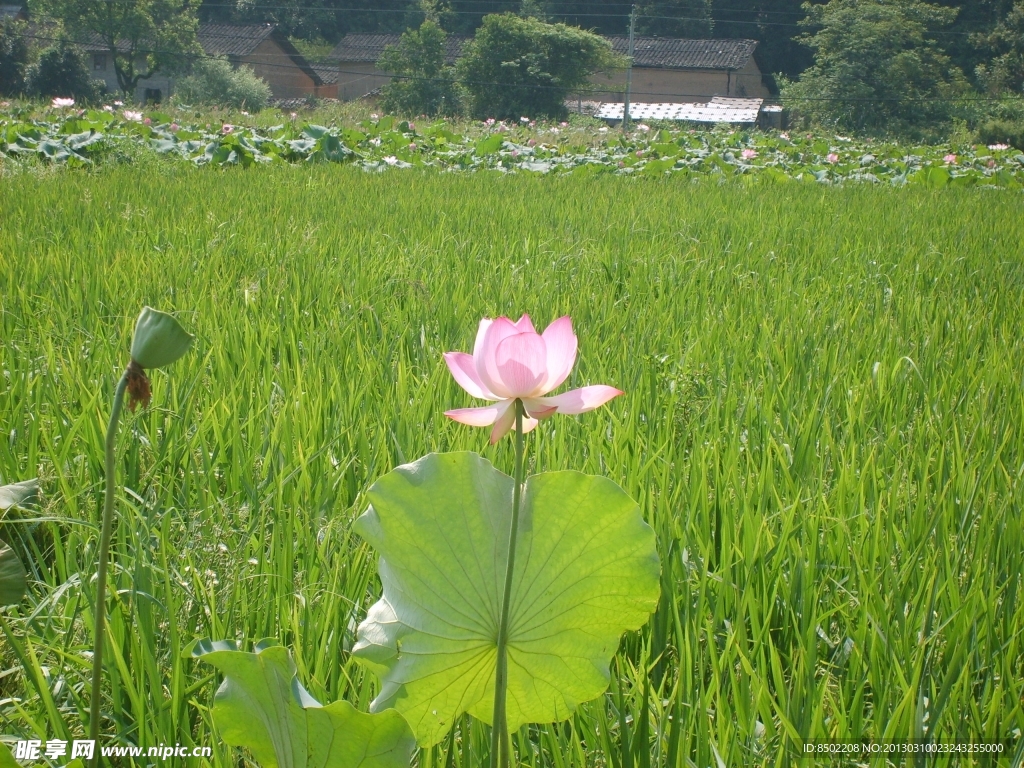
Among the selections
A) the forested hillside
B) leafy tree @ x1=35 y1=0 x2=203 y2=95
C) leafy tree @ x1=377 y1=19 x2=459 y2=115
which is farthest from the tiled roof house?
leafy tree @ x1=377 y1=19 x2=459 y2=115

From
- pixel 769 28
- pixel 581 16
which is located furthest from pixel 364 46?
pixel 769 28

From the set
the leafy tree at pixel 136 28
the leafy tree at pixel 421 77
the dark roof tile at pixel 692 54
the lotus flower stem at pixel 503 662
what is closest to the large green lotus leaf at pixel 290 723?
the lotus flower stem at pixel 503 662

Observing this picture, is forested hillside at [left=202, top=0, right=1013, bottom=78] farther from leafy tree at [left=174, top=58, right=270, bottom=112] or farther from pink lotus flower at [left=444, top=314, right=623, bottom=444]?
pink lotus flower at [left=444, top=314, right=623, bottom=444]

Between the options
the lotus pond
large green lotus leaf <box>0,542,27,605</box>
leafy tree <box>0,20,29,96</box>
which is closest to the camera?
large green lotus leaf <box>0,542,27,605</box>

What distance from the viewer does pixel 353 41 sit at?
3622cm

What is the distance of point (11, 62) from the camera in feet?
72.3

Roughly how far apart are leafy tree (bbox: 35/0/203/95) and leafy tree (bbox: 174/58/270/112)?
194 cm

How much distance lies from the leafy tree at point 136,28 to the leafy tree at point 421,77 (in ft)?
26.3

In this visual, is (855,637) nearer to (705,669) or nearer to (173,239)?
(705,669)

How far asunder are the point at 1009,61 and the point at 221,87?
25513 mm

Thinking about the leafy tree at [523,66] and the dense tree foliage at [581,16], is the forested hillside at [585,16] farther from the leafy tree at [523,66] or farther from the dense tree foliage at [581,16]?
the leafy tree at [523,66]

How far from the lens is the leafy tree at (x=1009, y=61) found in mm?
26375

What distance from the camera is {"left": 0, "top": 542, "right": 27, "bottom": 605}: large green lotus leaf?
50cm
